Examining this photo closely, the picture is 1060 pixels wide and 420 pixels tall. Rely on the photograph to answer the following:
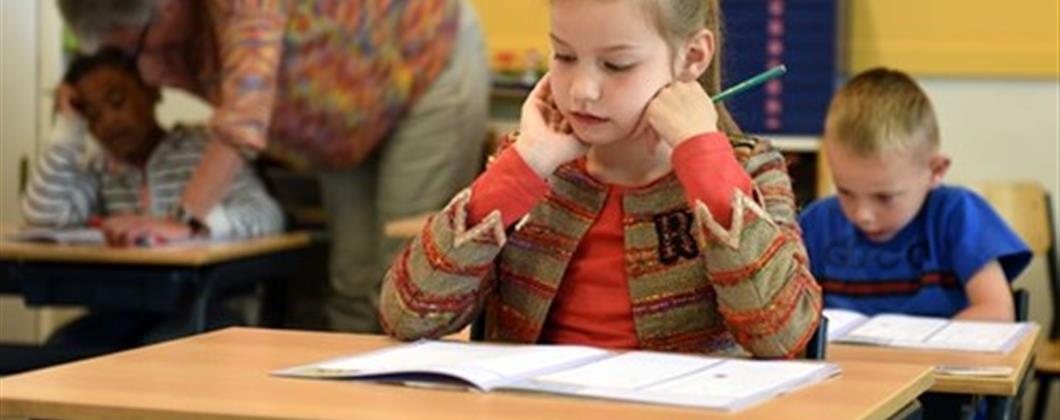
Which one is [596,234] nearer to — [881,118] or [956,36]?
[881,118]

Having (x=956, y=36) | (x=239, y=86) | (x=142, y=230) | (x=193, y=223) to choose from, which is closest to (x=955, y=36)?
(x=956, y=36)

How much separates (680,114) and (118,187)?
108 inches

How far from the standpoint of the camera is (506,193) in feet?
7.00

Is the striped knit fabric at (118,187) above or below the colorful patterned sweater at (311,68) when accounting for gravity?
below

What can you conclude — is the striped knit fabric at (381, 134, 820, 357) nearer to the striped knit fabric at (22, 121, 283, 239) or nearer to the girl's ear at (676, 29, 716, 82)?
the girl's ear at (676, 29, 716, 82)

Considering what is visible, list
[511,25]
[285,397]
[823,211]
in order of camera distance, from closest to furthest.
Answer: [285,397] < [823,211] < [511,25]

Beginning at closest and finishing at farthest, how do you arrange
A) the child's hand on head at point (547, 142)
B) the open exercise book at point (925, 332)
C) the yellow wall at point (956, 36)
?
the child's hand on head at point (547, 142) < the open exercise book at point (925, 332) < the yellow wall at point (956, 36)

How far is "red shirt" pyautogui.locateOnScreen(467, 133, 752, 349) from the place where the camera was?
2086 millimetres

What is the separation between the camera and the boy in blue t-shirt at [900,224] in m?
3.38

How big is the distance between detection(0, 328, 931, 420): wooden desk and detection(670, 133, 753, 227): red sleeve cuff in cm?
22

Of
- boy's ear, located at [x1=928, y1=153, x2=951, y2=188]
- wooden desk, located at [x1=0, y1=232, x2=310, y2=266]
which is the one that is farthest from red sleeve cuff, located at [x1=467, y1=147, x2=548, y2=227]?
wooden desk, located at [x1=0, y1=232, x2=310, y2=266]

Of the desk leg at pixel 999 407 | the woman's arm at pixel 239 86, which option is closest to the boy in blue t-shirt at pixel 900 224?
the desk leg at pixel 999 407

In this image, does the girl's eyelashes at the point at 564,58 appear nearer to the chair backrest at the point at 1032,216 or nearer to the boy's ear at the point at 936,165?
the boy's ear at the point at 936,165

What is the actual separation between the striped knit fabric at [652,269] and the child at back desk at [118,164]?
91.4 inches
